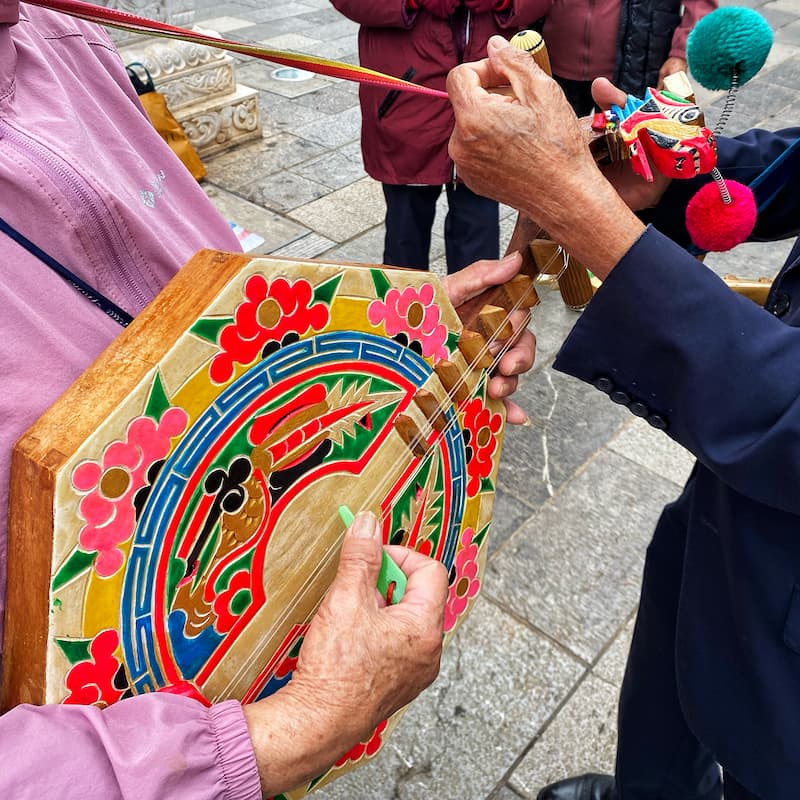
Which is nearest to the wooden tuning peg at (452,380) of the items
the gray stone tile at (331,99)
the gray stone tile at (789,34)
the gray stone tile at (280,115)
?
the gray stone tile at (280,115)

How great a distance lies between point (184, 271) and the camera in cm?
79

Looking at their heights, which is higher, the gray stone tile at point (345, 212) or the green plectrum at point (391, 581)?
the green plectrum at point (391, 581)

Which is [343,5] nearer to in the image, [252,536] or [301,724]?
[252,536]

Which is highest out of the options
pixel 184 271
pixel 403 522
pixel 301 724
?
pixel 184 271

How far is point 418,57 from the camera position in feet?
8.49

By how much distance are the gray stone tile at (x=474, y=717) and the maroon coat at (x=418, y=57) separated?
1658 millimetres

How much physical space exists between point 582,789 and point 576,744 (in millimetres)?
159

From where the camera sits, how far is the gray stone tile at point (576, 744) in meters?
1.88

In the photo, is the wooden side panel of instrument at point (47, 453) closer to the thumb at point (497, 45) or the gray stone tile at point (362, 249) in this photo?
the thumb at point (497, 45)

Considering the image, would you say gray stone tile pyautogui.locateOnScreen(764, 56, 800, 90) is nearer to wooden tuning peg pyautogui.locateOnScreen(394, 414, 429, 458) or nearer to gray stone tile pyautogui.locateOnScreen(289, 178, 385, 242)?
gray stone tile pyautogui.locateOnScreen(289, 178, 385, 242)

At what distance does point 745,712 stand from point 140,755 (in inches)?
35.7

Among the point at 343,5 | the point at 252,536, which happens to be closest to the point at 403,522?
the point at 252,536

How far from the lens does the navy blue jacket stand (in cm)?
87

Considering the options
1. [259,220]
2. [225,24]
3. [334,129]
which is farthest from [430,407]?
[225,24]
